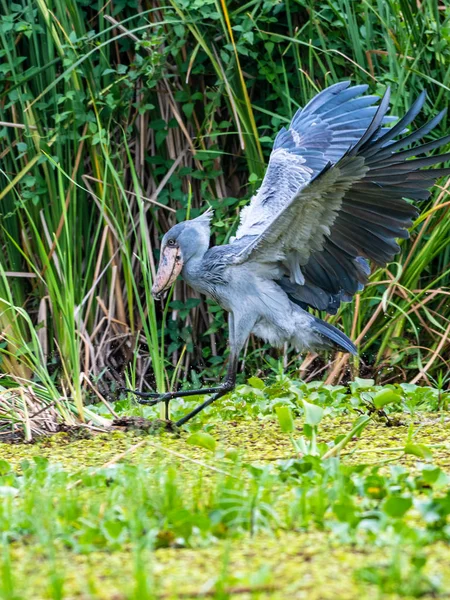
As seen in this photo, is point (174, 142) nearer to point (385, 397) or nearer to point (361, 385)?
point (361, 385)

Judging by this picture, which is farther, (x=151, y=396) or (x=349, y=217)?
(x=151, y=396)

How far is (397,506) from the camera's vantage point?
181 centimetres

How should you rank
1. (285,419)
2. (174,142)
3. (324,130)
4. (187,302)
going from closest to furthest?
(285,419) < (324,130) < (187,302) < (174,142)

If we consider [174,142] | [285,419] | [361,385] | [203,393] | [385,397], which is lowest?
[361,385]

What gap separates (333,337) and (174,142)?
6.49 ft

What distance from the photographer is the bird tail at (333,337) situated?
3.48m

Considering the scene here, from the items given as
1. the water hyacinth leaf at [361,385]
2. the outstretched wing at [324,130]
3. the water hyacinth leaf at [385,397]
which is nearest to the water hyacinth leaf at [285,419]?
the water hyacinth leaf at [385,397]

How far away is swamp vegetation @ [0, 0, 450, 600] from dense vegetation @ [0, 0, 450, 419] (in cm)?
1

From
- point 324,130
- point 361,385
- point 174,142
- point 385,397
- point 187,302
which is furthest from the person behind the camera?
point 174,142

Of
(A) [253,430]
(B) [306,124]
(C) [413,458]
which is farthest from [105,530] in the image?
(B) [306,124]

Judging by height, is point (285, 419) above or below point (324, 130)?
below

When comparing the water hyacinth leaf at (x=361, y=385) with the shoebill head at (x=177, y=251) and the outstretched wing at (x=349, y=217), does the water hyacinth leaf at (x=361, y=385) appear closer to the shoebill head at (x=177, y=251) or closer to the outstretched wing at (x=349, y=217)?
the outstretched wing at (x=349, y=217)

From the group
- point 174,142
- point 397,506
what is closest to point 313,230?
point 397,506

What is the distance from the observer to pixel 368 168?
3023 mm
